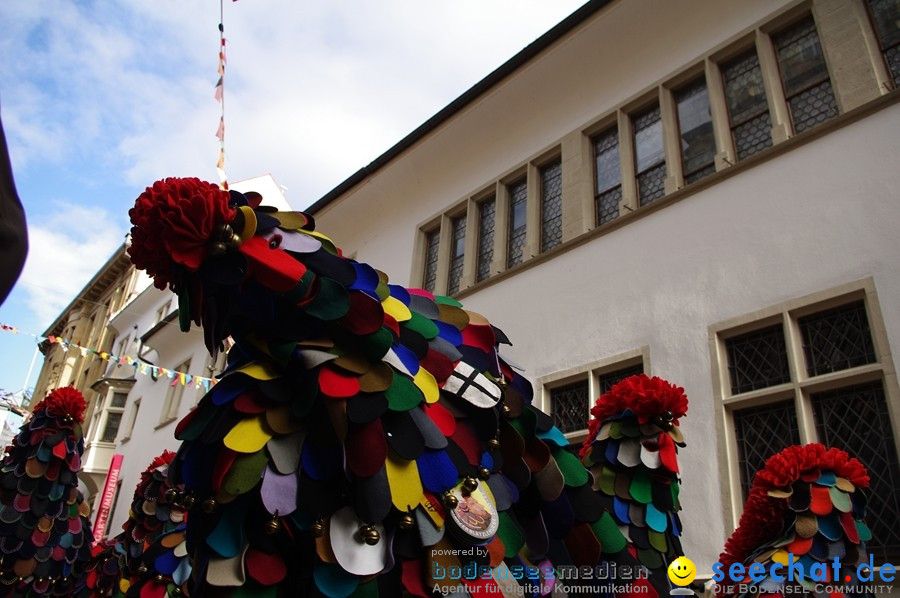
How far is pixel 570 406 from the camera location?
7184 mm

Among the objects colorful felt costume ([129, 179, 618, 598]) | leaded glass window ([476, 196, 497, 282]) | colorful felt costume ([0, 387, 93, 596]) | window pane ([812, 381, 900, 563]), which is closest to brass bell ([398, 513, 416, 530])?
colorful felt costume ([129, 179, 618, 598])

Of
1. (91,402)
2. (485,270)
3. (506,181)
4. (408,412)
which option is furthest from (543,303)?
(91,402)

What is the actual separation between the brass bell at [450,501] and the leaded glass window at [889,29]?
603 centimetres

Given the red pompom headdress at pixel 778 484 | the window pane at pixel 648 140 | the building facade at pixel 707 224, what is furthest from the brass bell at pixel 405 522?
the window pane at pixel 648 140

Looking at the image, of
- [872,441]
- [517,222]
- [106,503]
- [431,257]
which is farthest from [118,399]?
[872,441]

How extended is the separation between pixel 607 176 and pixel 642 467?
6087mm

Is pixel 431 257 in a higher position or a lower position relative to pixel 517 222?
higher

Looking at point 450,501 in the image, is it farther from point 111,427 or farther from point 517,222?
point 111,427

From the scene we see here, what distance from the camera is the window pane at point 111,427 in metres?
22.5

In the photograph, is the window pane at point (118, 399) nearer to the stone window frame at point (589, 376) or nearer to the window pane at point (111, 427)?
the window pane at point (111, 427)

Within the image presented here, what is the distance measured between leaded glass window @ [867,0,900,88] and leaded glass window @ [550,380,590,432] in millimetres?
3894

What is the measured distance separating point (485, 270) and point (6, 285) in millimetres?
8614

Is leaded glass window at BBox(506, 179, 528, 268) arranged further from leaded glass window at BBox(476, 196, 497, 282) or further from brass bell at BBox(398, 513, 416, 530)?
brass bell at BBox(398, 513, 416, 530)

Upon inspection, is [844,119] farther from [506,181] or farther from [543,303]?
[506,181]
